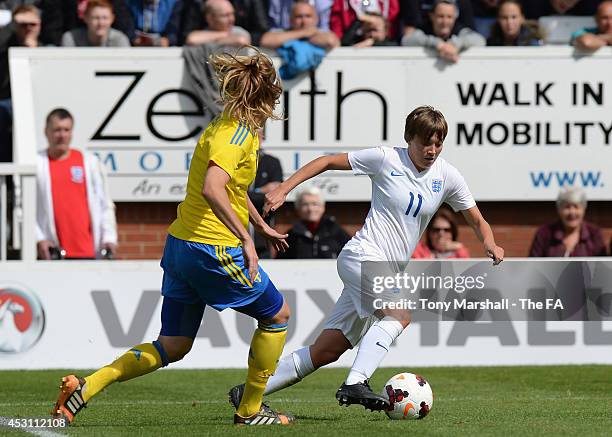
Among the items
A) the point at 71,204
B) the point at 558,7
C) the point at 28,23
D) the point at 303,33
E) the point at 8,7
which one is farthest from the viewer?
the point at 558,7

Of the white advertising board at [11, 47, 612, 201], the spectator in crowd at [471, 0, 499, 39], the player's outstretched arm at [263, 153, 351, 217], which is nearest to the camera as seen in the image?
the player's outstretched arm at [263, 153, 351, 217]

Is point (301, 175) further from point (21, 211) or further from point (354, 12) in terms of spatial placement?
point (354, 12)

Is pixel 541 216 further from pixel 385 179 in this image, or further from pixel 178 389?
pixel 385 179

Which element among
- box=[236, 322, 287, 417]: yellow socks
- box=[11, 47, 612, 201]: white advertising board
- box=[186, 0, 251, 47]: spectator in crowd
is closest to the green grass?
box=[236, 322, 287, 417]: yellow socks

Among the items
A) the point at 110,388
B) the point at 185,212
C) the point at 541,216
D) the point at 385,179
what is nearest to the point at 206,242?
the point at 185,212

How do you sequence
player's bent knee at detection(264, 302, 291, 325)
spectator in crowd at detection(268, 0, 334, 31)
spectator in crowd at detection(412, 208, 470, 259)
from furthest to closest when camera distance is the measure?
spectator in crowd at detection(268, 0, 334, 31)
spectator in crowd at detection(412, 208, 470, 259)
player's bent knee at detection(264, 302, 291, 325)

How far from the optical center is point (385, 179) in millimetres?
8305

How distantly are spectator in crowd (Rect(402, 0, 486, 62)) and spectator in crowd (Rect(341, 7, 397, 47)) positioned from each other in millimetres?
252

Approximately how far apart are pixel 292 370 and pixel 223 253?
1.23 metres

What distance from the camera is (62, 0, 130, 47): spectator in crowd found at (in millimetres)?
14367

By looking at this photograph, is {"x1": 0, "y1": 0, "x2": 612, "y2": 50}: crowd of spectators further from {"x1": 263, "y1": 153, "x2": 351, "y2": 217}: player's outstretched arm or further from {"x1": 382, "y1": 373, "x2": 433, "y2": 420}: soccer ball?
{"x1": 382, "y1": 373, "x2": 433, "y2": 420}: soccer ball

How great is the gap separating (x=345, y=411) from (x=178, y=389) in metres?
2.47

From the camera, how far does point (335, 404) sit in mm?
9617

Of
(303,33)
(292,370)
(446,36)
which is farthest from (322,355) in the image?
(446,36)
